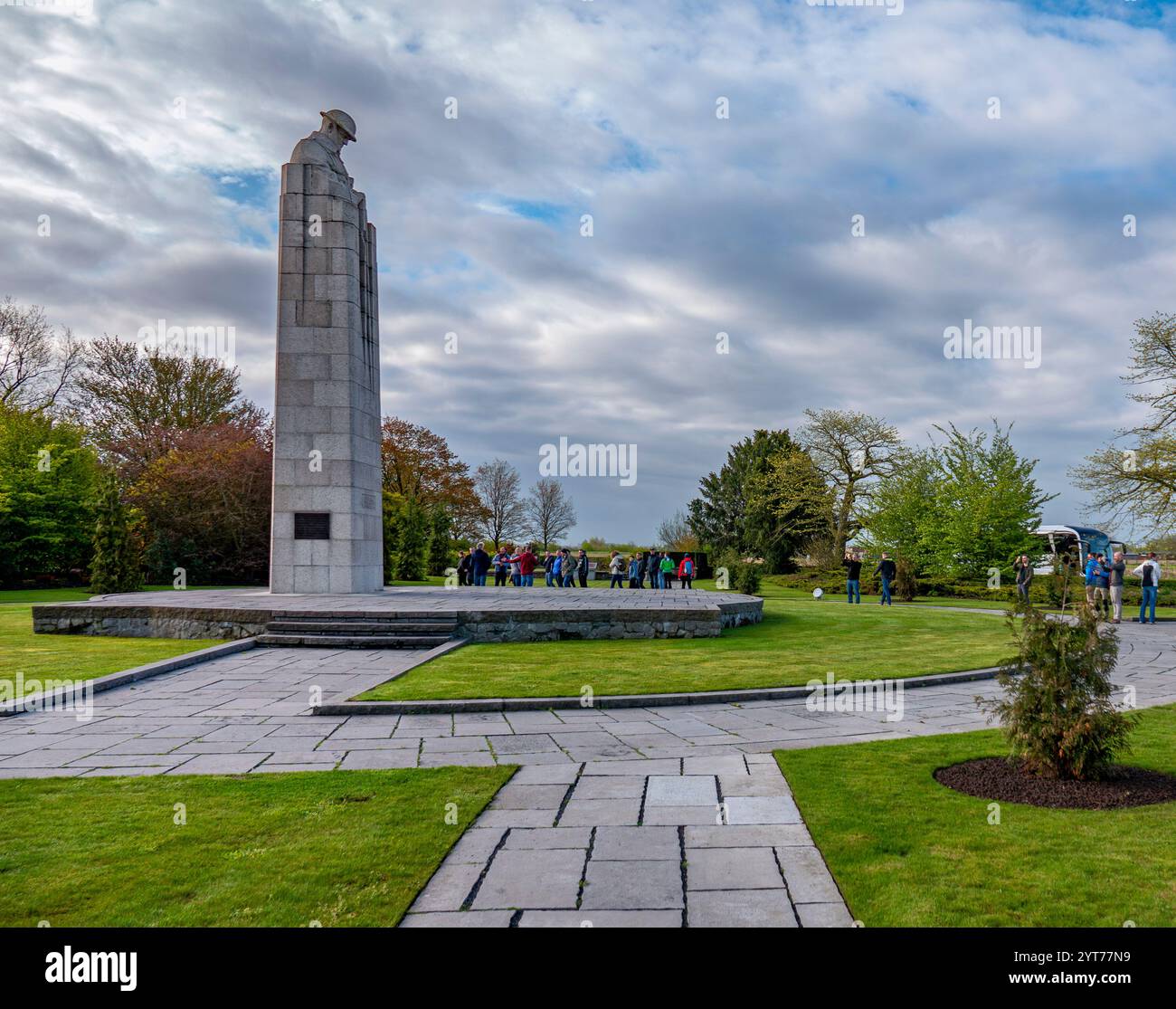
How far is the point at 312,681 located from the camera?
1012 centimetres

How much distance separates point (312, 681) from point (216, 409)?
1441 inches

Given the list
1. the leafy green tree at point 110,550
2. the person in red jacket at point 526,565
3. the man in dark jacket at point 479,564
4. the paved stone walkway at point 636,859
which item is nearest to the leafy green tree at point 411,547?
the man in dark jacket at point 479,564

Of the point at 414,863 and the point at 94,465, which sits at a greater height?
the point at 94,465

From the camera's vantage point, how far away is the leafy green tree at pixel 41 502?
3031 cm

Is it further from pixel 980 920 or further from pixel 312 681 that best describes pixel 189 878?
pixel 312 681

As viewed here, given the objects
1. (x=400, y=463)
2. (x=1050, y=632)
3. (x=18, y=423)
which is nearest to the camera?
(x=1050, y=632)

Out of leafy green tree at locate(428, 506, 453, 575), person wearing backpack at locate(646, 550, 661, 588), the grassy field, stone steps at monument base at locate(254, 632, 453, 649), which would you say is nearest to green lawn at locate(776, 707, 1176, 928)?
the grassy field

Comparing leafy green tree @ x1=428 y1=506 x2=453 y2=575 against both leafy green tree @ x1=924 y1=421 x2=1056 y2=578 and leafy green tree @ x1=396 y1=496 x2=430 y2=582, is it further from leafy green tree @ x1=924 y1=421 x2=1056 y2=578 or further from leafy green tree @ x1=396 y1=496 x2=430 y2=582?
leafy green tree @ x1=924 y1=421 x2=1056 y2=578

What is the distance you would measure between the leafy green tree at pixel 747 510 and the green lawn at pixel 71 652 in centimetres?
3690

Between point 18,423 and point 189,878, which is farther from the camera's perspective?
point 18,423

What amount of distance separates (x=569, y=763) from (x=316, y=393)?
14.3 metres

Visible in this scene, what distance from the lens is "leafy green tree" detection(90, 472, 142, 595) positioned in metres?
25.3

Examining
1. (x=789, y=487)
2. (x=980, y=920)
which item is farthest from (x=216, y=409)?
(x=980, y=920)

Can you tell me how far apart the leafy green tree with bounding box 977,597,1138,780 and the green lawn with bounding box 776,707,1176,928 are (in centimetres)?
53
